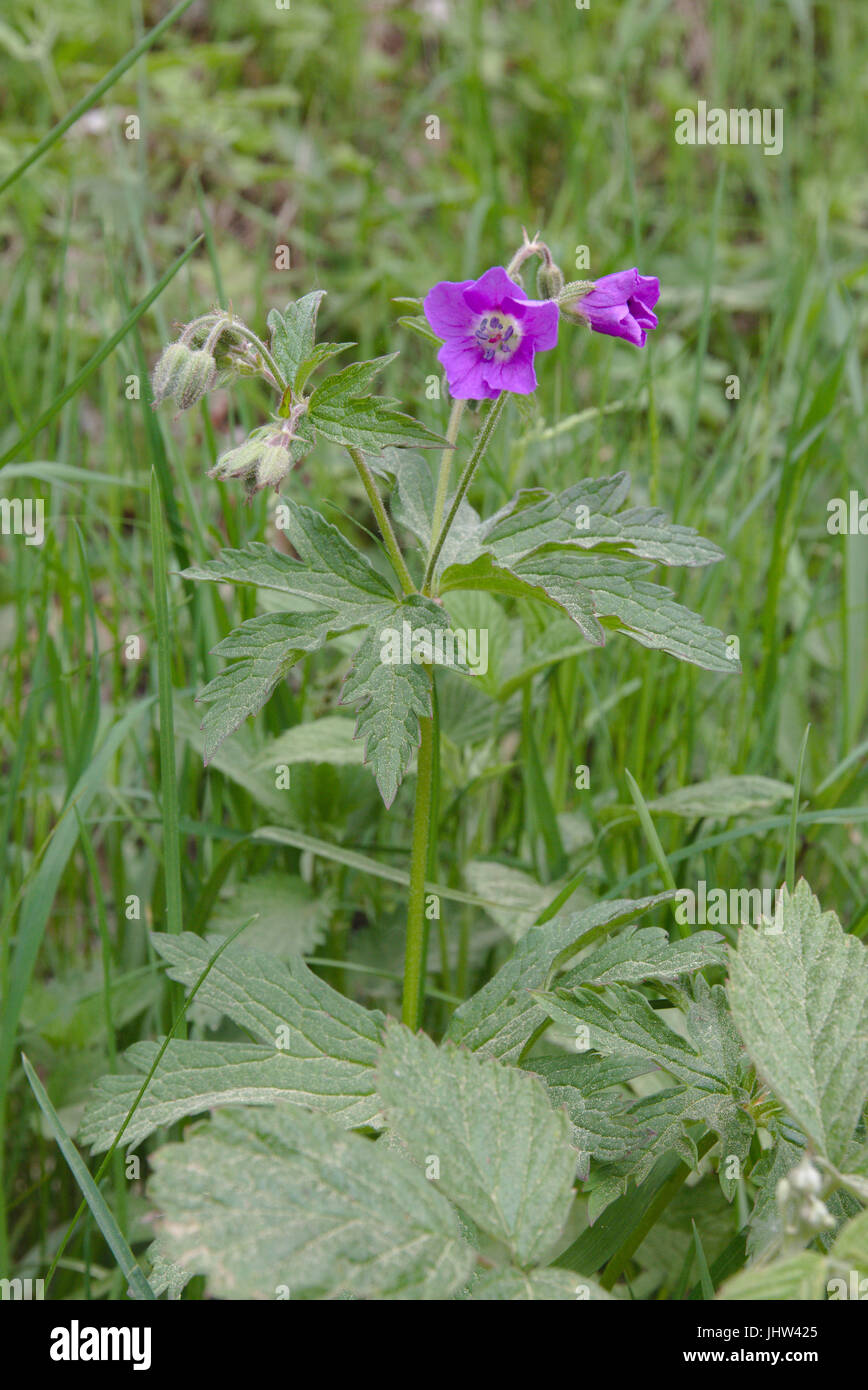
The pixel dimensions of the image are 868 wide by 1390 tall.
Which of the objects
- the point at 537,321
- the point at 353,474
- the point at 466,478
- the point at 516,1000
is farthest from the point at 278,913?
the point at 353,474

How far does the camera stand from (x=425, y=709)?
145cm

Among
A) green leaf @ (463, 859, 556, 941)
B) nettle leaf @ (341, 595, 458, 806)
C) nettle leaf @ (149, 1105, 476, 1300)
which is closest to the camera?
nettle leaf @ (149, 1105, 476, 1300)

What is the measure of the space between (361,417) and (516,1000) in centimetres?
77

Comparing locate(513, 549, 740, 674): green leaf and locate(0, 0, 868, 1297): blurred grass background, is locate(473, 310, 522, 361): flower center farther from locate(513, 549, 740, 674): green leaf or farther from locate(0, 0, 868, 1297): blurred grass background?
locate(0, 0, 868, 1297): blurred grass background

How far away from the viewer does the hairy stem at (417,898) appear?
1.58 meters

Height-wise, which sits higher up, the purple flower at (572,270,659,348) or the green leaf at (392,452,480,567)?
the purple flower at (572,270,659,348)

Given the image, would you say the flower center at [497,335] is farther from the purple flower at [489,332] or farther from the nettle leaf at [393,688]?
the nettle leaf at [393,688]

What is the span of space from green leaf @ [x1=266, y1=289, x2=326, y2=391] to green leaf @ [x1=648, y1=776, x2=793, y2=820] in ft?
2.92

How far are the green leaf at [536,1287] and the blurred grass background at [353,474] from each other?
55cm

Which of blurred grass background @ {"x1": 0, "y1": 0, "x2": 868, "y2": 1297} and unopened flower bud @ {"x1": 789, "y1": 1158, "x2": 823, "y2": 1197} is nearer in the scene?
unopened flower bud @ {"x1": 789, "y1": 1158, "x2": 823, "y2": 1197}

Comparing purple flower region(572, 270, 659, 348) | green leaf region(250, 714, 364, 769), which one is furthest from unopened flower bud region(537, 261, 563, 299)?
green leaf region(250, 714, 364, 769)

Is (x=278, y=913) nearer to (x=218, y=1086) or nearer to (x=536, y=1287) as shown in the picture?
(x=218, y=1086)

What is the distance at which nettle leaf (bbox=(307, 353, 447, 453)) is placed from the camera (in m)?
1.44

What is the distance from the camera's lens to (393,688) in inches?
57.5
